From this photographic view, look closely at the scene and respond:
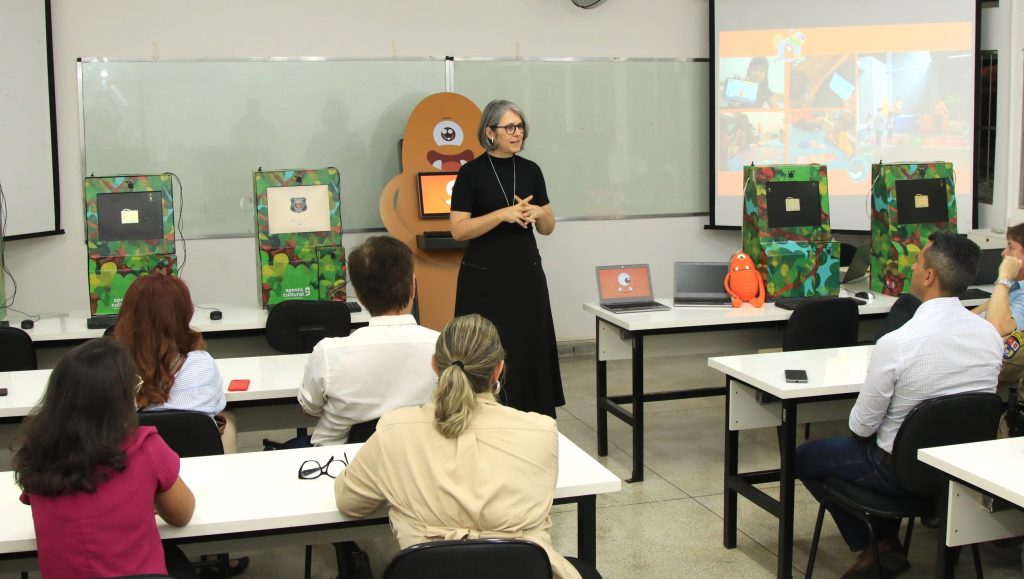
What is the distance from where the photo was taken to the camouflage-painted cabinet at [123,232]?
14.8 feet

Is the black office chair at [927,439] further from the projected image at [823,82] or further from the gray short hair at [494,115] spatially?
Answer: the projected image at [823,82]

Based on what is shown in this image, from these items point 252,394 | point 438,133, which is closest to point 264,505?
point 252,394

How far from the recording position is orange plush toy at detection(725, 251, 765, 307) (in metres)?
4.58

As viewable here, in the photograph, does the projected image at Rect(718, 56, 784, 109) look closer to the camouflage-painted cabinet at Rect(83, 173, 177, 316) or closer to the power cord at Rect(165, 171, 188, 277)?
the power cord at Rect(165, 171, 188, 277)

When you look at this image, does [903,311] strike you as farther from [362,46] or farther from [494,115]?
[362,46]

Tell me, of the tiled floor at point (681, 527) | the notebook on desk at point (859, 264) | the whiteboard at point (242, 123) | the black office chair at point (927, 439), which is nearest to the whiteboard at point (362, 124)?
the whiteboard at point (242, 123)

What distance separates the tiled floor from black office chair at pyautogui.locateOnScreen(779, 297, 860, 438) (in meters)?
0.64

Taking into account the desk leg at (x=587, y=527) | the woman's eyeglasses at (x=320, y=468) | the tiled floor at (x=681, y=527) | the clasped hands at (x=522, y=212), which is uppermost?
the clasped hands at (x=522, y=212)

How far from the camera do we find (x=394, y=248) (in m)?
2.81

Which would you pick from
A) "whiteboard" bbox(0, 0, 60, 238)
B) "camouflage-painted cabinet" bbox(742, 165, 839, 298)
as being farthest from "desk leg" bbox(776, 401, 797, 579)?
"whiteboard" bbox(0, 0, 60, 238)

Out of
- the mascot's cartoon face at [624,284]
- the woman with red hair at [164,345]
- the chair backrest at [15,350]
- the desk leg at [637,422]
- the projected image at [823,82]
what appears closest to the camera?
the woman with red hair at [164,345]

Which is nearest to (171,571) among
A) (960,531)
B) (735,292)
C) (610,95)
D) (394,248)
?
(394,248)

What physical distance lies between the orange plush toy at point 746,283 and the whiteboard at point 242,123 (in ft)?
8.97

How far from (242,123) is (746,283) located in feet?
11.2
